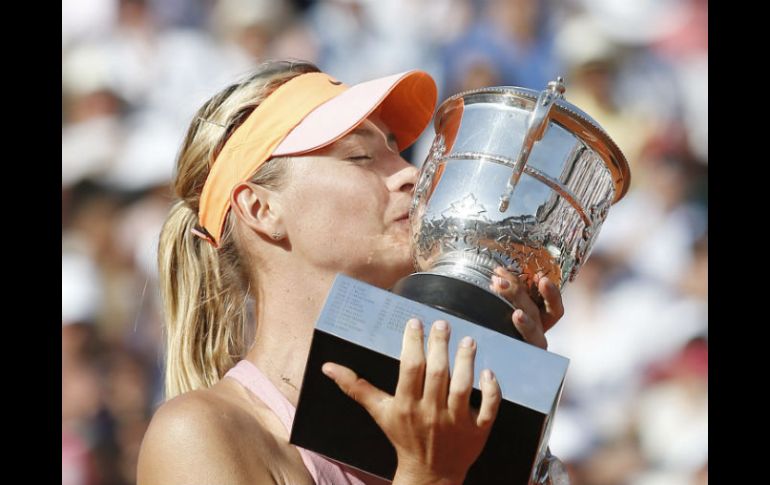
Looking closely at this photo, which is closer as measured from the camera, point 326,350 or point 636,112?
point 326,350

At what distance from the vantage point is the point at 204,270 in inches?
66.9

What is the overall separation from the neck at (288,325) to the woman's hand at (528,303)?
0.34 m

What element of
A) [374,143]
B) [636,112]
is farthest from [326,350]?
[636,112]

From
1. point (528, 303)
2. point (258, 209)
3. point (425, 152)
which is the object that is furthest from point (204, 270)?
point (425, 152)

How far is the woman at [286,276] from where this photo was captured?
1083 millimetres

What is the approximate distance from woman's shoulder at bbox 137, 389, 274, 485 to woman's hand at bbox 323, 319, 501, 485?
8.4 inches

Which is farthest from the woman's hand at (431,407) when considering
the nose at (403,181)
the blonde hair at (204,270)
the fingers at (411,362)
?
the blonde hair at (204,270)

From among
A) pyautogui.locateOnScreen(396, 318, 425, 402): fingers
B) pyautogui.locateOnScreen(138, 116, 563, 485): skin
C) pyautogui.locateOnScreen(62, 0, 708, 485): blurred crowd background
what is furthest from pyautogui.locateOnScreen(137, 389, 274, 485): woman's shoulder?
pyautogui.locateOnScreen(62, 0, 708, 485): blurred crowd background

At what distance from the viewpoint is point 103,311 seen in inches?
121

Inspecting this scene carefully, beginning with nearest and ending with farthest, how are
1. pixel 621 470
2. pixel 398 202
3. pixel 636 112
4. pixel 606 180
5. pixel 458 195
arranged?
pixel 458 195
pixel 606 180
pixel 398 202
pixel 621 470
pixel 636 112

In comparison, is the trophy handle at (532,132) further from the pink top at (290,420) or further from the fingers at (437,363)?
the pink top at (290,420)

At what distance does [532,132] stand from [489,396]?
36 centimetres
